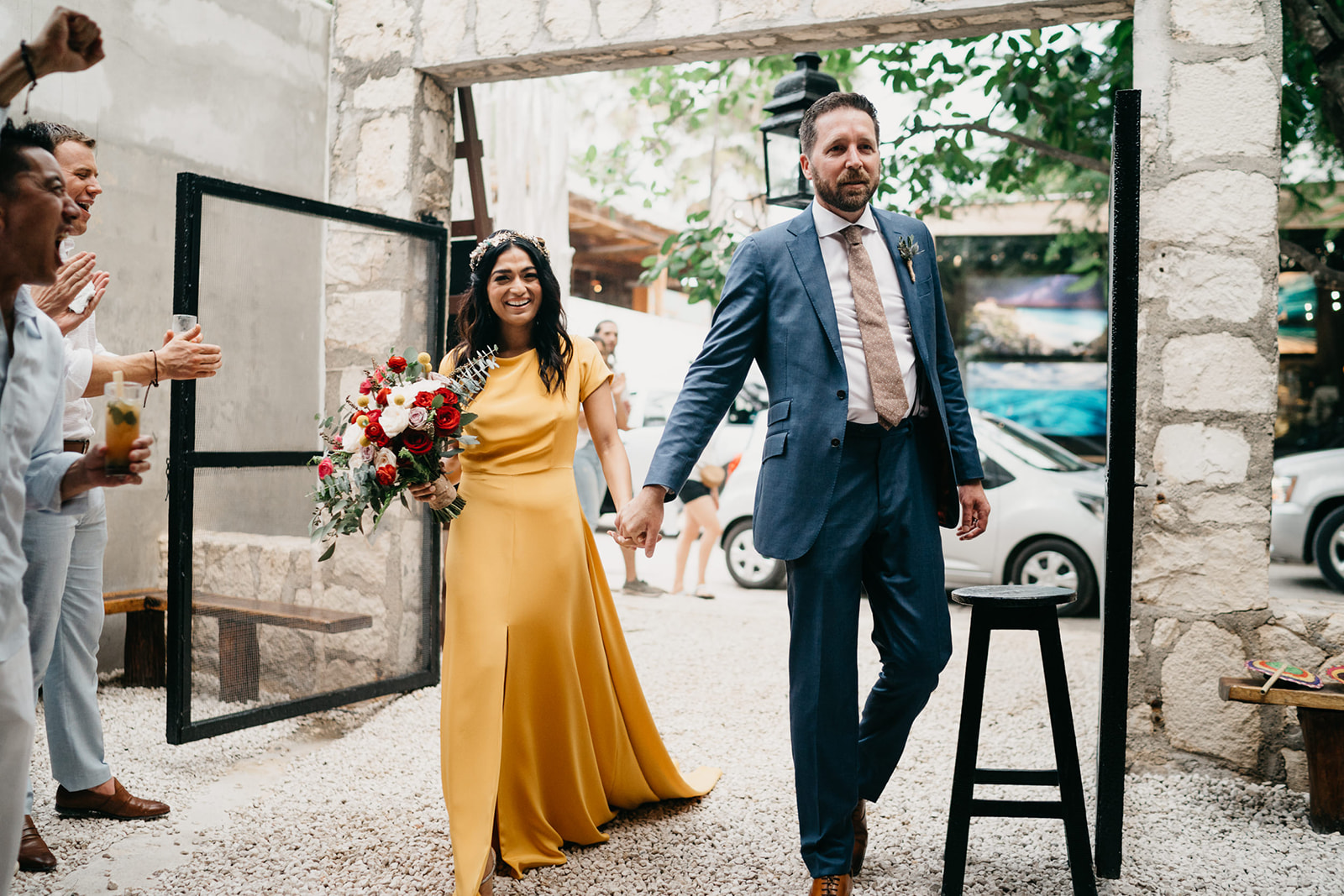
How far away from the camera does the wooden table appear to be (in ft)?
10.8

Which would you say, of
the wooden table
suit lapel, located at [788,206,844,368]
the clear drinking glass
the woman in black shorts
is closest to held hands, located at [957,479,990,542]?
suit lapel, located at [788,206,844,368]

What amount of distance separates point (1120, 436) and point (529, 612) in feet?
5.60

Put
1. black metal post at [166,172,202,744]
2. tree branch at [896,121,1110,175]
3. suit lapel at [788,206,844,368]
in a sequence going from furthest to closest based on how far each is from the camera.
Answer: tree branch at [896,121,1110,175], black metal post at [166,172,202,744], suit lapel at [788,206,844,368]

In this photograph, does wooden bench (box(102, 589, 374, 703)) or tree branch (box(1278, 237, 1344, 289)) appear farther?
tree branch (box(1278, 237, 1344, 289))

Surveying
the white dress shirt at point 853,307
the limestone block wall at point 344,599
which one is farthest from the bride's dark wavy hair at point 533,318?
the limestone block wall at point 344,599

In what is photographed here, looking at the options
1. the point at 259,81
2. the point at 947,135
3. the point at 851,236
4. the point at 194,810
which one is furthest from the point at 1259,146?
the point at 259,81

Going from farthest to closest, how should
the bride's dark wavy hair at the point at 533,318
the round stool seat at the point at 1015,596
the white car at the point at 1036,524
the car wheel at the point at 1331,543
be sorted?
the car wheel at the point at 1331,543, the white car at the point at 1036,524, the bride's dark wavy hair at the point at 533,318, the round stool seat at the point at 1015,596

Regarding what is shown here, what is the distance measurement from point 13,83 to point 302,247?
3569 millimetres

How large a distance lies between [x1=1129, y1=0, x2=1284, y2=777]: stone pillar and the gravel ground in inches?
14.3

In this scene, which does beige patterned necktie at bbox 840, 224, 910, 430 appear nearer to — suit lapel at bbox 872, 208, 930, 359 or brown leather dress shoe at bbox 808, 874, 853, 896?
suit lapel at bbox 872, 208, 930, 359

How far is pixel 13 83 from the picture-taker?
1.71 metres

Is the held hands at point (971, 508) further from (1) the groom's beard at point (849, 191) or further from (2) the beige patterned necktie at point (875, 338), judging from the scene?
(1) the groom's beard at point (849, 191)

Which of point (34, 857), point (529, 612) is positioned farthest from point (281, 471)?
point (529, 612)

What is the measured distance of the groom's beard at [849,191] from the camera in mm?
2750
